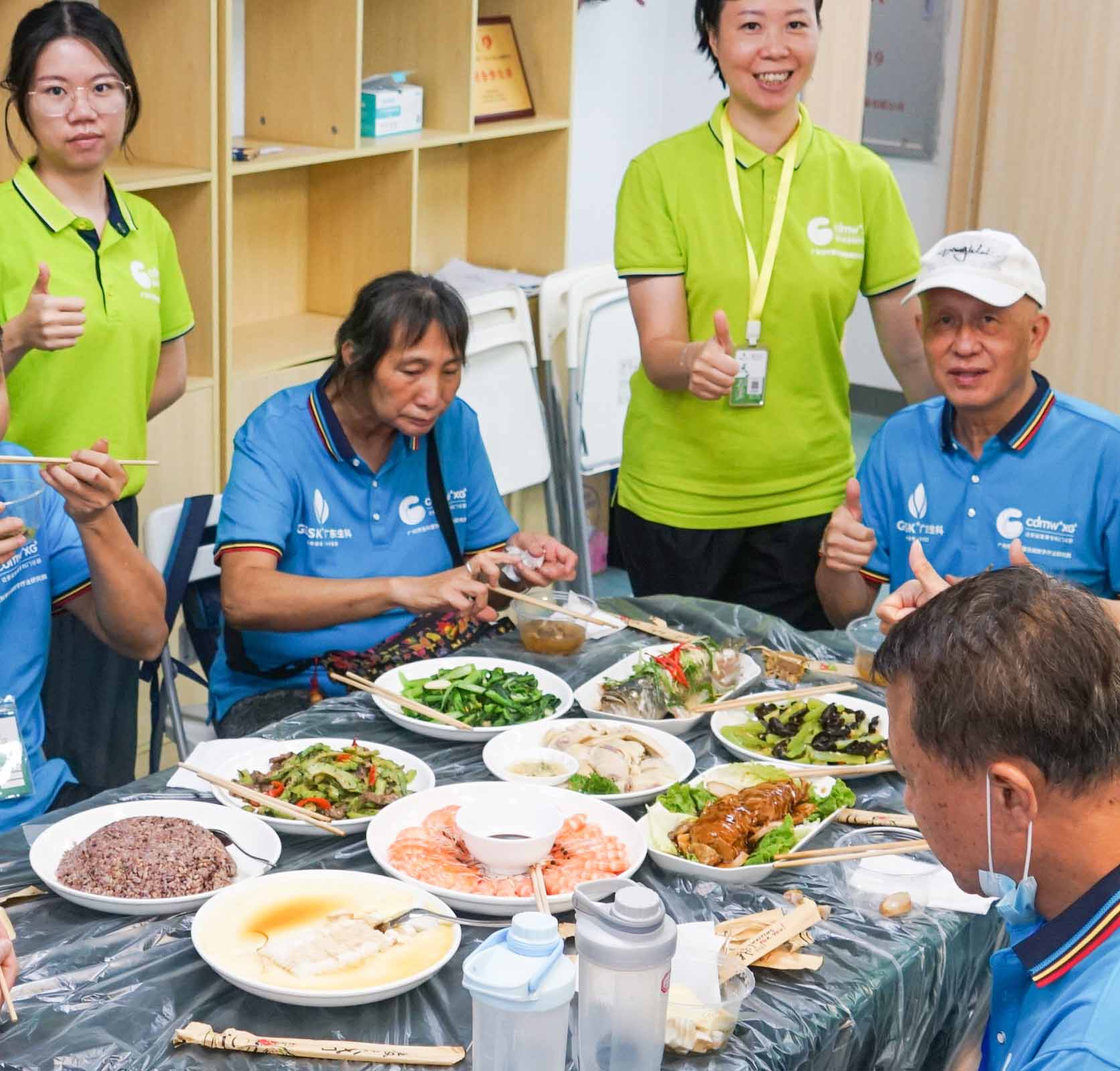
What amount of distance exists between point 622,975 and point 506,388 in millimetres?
2877

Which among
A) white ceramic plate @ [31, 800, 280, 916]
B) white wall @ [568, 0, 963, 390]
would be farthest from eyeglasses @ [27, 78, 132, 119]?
white wall @ [568, 0, 963, 390]

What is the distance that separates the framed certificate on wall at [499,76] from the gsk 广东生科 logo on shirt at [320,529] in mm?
2195

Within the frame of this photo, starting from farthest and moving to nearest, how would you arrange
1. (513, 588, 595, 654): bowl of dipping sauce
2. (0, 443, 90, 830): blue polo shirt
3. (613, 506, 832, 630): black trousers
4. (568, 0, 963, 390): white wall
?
(568, 0, 963, 390): white wall, (613, 506, 832, 630): black trousers, (513, 588, 595, 654): bowl of dipping sauce, (0, 443, 90, 830): blue polo shirt

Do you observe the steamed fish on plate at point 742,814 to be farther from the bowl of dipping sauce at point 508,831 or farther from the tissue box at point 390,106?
the tissue box at point 390,106

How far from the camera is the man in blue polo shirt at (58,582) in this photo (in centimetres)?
210

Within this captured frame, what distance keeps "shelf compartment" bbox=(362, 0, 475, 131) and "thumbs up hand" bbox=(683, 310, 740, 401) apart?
1.84 metres

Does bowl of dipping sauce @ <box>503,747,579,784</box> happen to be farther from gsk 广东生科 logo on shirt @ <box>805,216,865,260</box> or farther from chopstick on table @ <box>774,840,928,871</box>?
gsk 广东生科 logo on shirt @ <box>805,216,865,260</box>

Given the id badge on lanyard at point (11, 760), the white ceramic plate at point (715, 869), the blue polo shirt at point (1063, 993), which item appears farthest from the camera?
the id badge on lanyard at point (11, 760)

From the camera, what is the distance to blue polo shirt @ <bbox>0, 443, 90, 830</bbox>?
6.98 ft

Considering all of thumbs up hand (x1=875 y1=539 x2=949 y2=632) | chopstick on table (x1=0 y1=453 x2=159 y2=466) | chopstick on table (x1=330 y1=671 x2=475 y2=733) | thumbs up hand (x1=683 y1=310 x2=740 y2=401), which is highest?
thumbs up hand (x1=683 y1=310 x2=740 y2=401)

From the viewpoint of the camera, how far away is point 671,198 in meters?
2.95

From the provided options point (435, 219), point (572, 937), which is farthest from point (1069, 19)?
point (572, 937)

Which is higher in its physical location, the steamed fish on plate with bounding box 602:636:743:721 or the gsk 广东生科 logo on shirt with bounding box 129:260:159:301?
the gsk 广东生科 logo on shirt with bounding box 129:260:159:301

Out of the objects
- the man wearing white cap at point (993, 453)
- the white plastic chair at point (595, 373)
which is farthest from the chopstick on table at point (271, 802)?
the white plastic chair at point (595, 373)
